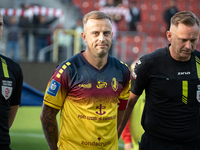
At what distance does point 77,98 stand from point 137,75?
2.59 ft

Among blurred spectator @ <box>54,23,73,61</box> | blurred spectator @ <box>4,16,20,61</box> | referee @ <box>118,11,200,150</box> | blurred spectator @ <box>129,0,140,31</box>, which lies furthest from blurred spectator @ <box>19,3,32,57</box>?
referee @ <box>118,11,200,150</box>

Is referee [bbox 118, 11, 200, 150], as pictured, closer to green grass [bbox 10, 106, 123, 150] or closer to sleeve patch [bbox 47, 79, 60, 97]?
sleeve patch [bbox 47, 79, 60, 97]

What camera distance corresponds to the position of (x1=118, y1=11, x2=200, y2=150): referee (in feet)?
9.06

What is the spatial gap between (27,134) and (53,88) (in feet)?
15.4

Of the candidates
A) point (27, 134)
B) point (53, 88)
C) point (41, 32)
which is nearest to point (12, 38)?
point (41, 32)

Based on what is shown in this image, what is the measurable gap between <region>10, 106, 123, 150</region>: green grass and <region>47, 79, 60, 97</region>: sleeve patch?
11.7 feet

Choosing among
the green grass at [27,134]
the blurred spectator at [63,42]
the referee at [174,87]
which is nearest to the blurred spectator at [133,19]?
the blurred spectator at [63,42]

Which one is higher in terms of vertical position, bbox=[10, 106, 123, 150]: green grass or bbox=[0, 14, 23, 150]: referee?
bbox=[0, 14, 23, 150]: referee

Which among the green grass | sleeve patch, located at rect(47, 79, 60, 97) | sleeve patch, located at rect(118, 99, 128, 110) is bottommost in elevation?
the green grass

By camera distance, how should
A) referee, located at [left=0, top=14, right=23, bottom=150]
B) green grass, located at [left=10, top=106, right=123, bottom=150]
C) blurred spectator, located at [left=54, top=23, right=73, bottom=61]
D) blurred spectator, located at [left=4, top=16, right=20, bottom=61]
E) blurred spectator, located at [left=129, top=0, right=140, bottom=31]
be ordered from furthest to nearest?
blurred spectator, located at [left=129, top=0, right=140, bottom=31], blurred spectator, located at [left=54, top=23, right=73, bottom=61], blurred spectator, located at [left=4, top=16, right=20, bottom=61], green grass, located at [left=10, top=106, right=123, bottom=150], referee, located at [left=0, top=14, right=23, bottom=150]

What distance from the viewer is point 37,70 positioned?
12.0m

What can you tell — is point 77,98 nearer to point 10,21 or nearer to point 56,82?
point 56,82

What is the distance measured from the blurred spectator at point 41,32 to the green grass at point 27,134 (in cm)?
312

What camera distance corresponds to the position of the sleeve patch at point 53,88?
2438 mm
